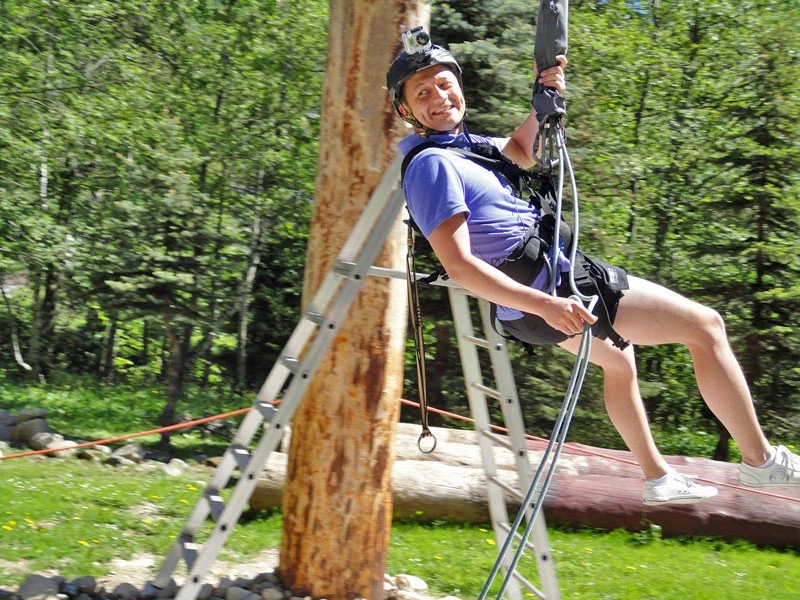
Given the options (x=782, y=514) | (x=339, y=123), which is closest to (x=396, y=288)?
(x=339, y=123)

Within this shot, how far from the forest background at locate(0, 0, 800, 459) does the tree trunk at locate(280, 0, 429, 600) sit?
5569 mm

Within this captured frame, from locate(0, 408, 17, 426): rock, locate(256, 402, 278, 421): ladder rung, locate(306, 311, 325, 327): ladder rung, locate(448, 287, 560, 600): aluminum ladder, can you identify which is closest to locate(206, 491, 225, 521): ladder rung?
locate(256, 402, 278, 421): ladder rung

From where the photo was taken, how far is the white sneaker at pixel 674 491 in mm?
3500

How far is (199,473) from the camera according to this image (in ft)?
34.0

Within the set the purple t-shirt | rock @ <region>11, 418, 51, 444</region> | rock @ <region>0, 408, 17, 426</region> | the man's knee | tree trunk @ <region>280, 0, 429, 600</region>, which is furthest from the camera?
rock @ <region>0, 408, 17, 426</region>

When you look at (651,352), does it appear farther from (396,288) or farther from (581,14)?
(396,288)

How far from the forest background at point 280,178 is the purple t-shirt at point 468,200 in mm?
7300

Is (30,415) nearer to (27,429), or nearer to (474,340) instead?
(27,429)

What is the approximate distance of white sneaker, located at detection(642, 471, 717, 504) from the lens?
3.50m

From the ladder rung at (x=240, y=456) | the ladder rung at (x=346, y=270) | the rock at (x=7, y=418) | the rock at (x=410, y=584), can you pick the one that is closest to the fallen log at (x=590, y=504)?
the rock at (x=410, y=584)

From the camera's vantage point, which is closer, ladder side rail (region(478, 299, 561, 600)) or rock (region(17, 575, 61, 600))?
ladder side rail (region(478, 299, 561, 600))

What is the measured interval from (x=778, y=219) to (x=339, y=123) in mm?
9152

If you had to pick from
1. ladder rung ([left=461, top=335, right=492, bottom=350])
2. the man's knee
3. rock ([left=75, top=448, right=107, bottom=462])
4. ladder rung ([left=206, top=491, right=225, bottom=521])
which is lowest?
rock ([left=75, top=448, right=107, bottom=462])

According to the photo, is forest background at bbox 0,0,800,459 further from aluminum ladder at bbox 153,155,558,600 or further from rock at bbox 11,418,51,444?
aluminum ladder at bbox 153,155,558,600
